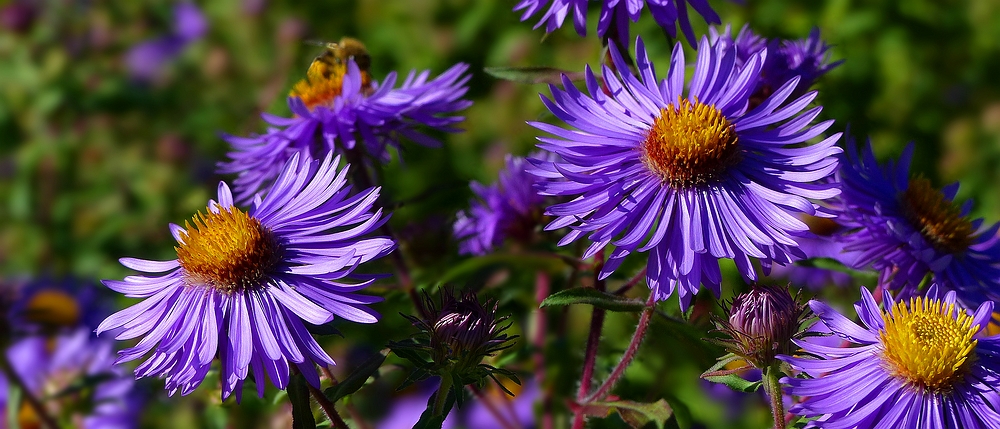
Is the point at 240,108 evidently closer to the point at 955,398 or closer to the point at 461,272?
the point at 461,272

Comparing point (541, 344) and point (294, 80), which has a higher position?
point (294, 80)

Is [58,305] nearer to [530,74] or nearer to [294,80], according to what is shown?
[294,80]

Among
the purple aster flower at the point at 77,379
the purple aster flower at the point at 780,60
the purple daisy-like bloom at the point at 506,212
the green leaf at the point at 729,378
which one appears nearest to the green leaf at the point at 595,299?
the green leaf at the point at 729,378

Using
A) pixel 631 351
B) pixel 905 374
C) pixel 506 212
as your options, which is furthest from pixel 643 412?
pixel 506 212

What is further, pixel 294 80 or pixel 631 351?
pixel 294 80

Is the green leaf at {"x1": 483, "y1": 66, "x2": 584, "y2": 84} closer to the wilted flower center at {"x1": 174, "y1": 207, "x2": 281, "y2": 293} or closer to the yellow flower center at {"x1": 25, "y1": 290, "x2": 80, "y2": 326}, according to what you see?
the wilted flower center at {"x1": 174, "y1": 207, "x2": 281, "y2": 293}

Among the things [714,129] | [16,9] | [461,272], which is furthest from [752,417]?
[16,9]

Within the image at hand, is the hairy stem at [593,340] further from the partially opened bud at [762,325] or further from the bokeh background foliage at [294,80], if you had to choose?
the bokeh background foliage at [294,80]
